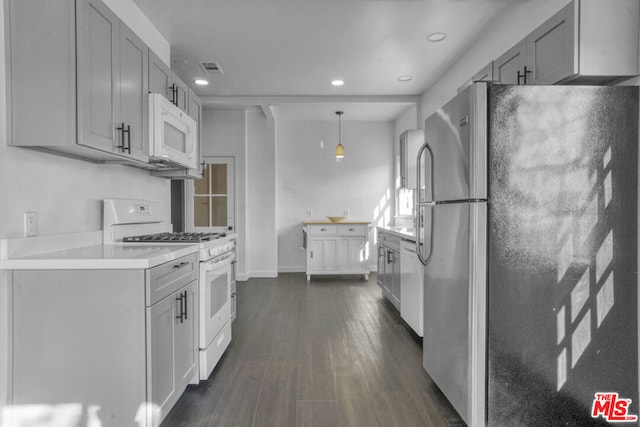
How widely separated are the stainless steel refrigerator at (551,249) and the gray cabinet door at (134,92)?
1903mm

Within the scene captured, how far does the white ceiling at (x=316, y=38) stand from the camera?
2762mm

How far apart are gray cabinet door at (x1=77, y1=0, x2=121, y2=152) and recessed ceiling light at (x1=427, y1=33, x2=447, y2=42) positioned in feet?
7.92

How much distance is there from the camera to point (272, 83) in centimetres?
442

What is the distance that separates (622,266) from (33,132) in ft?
9.35

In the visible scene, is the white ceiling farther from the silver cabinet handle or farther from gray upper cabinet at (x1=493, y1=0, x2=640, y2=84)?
the silver cabinet handle

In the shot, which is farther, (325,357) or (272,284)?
(272,284)

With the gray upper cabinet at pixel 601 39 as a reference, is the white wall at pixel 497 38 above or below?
above

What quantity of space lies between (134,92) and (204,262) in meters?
1.13

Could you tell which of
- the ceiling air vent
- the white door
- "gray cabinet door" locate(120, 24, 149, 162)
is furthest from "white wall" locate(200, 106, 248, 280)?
"gray cabinet door" locate(120, 24, 149, 162)

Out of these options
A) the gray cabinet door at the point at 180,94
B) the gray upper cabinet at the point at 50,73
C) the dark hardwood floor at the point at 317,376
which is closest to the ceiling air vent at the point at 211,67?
the gray cabinet door at the point at 180,94

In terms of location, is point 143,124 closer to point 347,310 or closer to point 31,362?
point 31,362

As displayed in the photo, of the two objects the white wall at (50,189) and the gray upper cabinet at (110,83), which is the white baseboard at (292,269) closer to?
the white wall at (50,189)

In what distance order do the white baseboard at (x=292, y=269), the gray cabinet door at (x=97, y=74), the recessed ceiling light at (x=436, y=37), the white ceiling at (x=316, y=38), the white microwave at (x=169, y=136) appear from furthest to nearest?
the white baseboard at (x=292, y=269), the recessed ceiling light at (x=436, y=37), the white ceiling at (x=316, y=38), the white microwave at (x=169, y=136), the gray cabinet door at (x=97, y=74)

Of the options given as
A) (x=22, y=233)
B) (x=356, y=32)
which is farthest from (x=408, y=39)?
(x=22, y=233)
